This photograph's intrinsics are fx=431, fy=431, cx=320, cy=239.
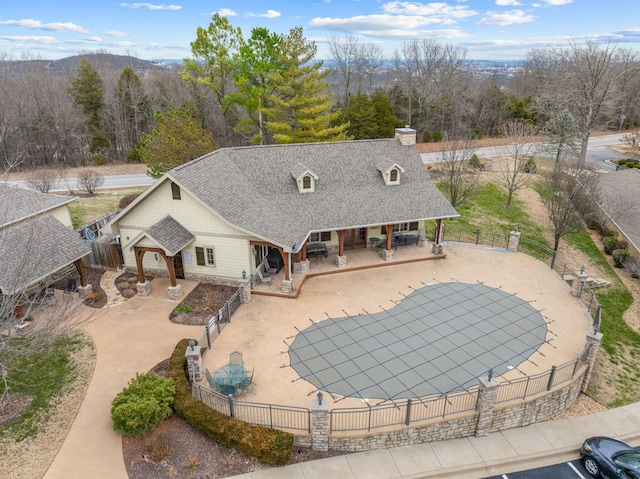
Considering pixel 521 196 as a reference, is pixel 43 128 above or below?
above

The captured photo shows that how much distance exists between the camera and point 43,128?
51.4m

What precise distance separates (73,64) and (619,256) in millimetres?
100121

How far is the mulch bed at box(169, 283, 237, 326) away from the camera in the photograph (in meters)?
20.0

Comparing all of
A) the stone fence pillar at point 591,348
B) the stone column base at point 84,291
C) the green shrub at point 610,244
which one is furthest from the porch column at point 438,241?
the stone column base at point 84,291

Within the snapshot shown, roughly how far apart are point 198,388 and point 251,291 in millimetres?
7599

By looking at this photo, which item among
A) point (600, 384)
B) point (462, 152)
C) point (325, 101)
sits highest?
point (325, 101)

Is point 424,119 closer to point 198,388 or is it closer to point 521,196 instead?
point 521,196

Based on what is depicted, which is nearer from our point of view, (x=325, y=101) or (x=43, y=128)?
(x=325, y=101)

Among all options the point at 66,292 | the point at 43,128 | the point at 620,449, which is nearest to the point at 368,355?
the point at 620,449

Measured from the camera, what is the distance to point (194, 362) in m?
15.7

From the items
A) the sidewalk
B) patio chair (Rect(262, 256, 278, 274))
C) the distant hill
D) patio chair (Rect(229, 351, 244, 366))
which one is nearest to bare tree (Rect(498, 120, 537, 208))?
patio chair (Rect(262, 256, 278, 274))

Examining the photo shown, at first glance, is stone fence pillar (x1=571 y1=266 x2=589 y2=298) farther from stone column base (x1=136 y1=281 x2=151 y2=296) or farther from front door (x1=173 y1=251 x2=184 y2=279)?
stone column base (x1=136 y1=281 x2=151 y2=296)

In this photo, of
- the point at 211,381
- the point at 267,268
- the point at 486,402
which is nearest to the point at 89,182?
the point at 267,268

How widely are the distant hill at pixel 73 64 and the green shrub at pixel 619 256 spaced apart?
227ft
